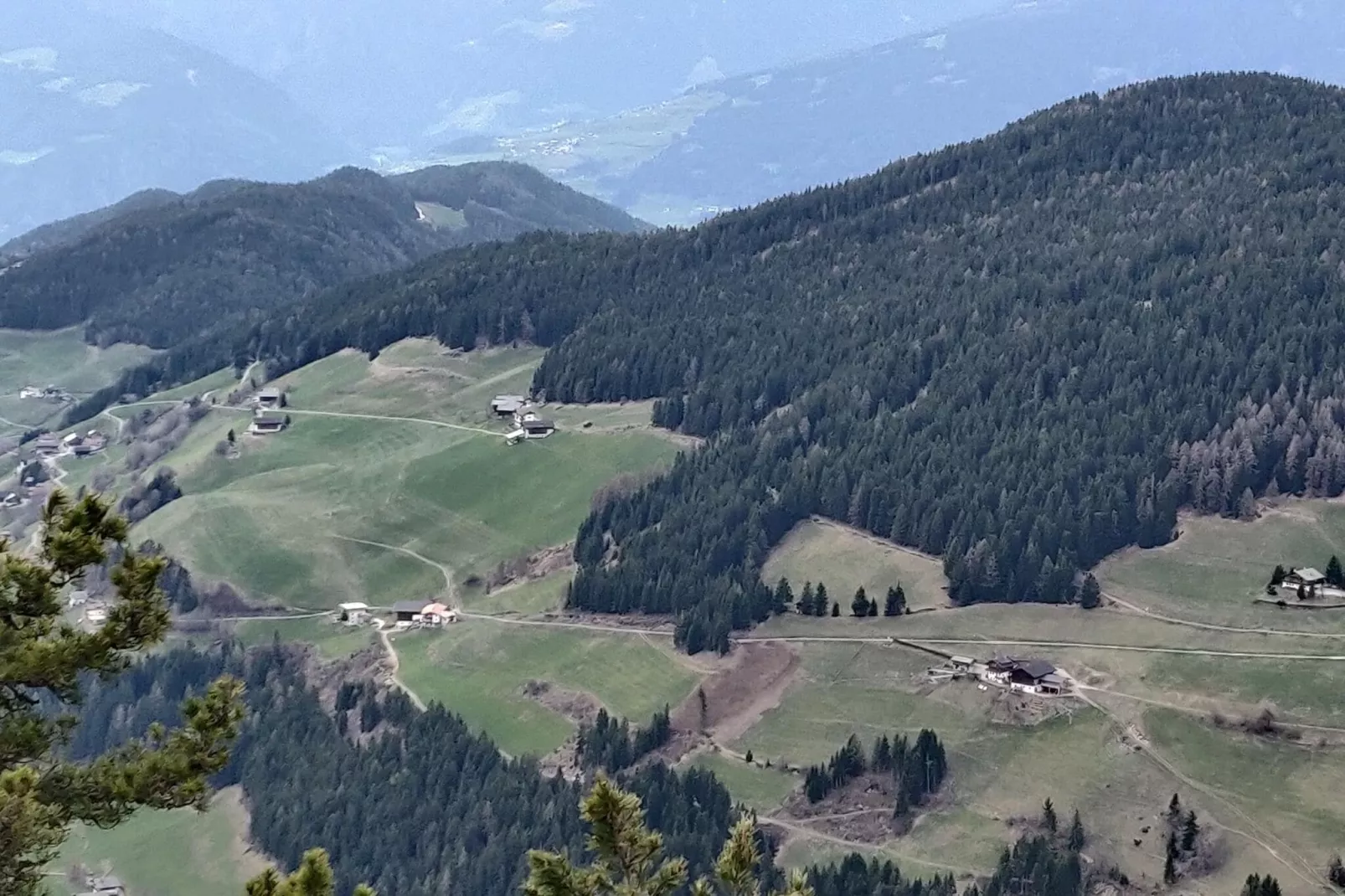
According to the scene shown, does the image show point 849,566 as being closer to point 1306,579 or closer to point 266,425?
point 1306,579

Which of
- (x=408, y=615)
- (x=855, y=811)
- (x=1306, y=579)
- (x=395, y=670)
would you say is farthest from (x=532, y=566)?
(x=1306, y=579)

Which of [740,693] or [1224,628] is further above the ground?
[1224,628]

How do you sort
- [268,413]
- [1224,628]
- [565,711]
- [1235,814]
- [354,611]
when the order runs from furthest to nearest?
1. [268,413]
2. [354,611]
3. [565,711]
4. [1224,628]
5. [1235,814]

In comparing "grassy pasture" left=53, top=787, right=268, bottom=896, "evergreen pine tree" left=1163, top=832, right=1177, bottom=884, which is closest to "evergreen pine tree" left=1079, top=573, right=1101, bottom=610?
"evergreen pine tree" left=1163, top=832, right=1177, bottom=884

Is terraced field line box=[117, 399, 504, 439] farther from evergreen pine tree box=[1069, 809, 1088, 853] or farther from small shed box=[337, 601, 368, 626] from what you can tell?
evergreen pine tree box=[1069, 809, 1088, 853]

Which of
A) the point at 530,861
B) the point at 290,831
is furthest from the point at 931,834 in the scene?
the point at 530,861

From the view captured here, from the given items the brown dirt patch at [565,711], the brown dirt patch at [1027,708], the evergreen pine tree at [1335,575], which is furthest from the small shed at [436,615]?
the evergreen pine tree at [1335,575]
